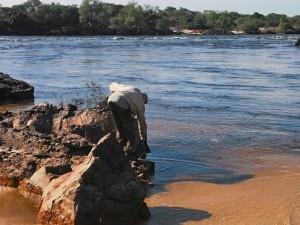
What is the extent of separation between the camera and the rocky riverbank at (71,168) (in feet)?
20.7

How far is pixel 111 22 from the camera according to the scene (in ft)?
357

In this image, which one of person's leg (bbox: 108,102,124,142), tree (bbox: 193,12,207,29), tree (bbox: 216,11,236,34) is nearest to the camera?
person's leg (bbox: 108,102,124,142)

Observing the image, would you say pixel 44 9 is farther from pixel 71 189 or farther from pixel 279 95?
pixel 71 189

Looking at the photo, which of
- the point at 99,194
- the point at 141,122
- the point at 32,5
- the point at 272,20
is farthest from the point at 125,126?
the point at 32,5

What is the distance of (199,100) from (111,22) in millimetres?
94073

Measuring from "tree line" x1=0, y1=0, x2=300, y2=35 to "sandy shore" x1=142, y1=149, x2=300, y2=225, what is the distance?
86884 millimetres

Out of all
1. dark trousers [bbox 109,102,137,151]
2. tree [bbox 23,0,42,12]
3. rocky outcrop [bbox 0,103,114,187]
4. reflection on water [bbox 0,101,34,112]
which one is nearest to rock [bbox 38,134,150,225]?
rocky outcrop [bbox 0,103,114,187]

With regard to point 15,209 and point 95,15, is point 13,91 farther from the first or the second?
point 95,15

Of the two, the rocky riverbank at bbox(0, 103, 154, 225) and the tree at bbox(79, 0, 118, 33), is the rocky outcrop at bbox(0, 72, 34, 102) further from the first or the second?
the tree at bbox(79, 0, 118, 33)

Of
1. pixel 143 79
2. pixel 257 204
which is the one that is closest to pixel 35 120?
pixel 257 204

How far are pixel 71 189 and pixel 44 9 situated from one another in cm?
10517

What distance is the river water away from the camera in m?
9.90

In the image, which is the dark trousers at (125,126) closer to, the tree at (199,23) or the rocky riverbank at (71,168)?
the rocky riverbank at (71,168)

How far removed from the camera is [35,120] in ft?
32.2
